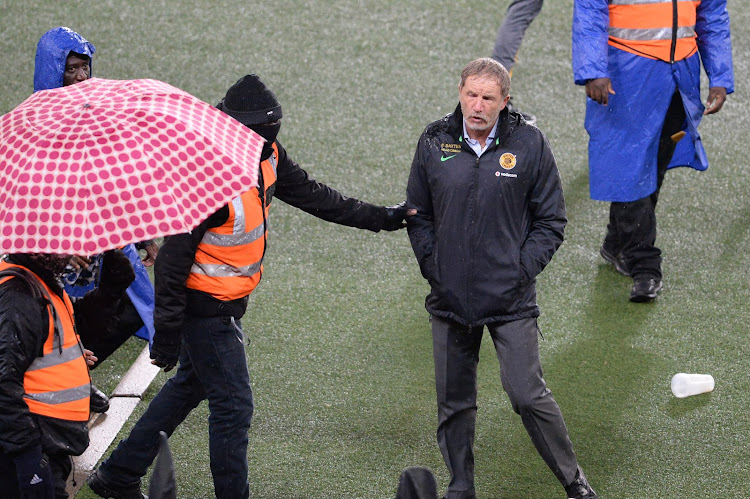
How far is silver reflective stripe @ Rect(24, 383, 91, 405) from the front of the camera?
397 cm

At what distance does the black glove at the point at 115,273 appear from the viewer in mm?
4562

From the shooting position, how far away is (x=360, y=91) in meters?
9.60

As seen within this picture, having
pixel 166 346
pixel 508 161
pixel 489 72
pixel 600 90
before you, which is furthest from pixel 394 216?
pixel 600 90

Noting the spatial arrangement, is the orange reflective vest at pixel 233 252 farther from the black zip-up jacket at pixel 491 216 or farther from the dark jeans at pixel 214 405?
the black zip-up jacket at pixel 491 216

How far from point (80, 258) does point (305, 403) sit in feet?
6.40

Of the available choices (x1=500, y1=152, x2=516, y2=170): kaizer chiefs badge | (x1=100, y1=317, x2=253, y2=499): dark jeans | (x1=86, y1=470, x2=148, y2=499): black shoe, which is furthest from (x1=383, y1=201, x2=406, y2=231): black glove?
(x1=86, y1=470, x2=148, y2=499): black shoe

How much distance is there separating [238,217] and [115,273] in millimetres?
637

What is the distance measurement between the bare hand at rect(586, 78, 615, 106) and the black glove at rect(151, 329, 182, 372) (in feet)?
10.9

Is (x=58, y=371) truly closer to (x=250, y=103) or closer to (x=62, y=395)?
(x=62, y=395)

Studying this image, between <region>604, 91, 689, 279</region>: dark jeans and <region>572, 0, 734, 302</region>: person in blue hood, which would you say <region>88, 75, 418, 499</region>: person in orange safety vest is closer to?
<region>572, 0, 734, 302</region>: person in blue hood

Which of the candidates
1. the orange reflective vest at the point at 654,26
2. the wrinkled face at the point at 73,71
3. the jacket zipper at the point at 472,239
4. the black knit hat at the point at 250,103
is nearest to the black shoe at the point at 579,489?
the jacket zipper at the point at 472,239

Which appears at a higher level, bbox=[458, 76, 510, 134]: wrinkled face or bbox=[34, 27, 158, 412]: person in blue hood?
bbox=[458, 76, 510, 134]: wrinkled face

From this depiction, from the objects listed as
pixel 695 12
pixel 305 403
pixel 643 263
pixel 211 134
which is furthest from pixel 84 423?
pixel 695 12

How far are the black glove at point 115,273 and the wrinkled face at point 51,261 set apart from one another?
0.57m
